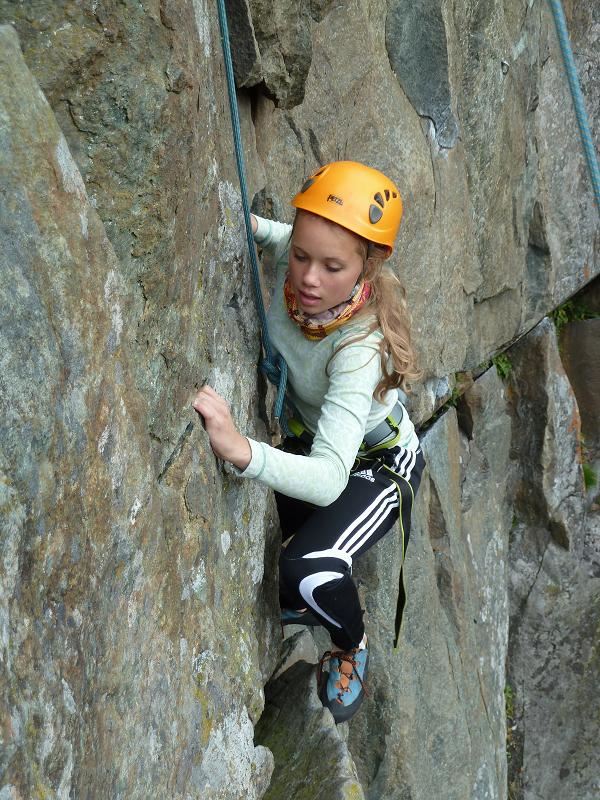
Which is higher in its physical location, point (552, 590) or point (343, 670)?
point (552, 590)

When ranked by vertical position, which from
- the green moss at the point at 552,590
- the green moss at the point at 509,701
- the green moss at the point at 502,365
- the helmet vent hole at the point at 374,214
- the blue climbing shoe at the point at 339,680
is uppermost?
the green moss at the point at 502,365

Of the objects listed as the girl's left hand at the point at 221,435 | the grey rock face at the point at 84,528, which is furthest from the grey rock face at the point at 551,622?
the grey rock face at the point at 84,528

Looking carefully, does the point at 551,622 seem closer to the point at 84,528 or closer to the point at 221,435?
the point at 221,435

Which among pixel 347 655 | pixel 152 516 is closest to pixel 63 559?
pixel 152 516

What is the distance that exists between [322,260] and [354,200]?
236mm

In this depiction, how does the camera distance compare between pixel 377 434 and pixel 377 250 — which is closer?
pixel 377 250

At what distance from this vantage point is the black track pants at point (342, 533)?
3.48 meters

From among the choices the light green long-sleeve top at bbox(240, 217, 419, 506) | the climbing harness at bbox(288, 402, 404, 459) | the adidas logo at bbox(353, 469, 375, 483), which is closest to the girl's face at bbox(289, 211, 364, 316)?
the light green long-sleeve top at bbox(240, 217, 419, 506)

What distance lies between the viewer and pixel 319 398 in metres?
3.40

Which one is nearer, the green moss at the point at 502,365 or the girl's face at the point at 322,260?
the girl's face at the point at 322,260

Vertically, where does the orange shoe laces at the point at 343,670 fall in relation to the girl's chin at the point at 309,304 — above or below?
below

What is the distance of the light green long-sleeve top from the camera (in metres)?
2.88

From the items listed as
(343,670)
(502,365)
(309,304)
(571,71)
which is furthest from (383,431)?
(502,365)

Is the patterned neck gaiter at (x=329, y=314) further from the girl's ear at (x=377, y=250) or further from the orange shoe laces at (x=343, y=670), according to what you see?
the orange shoe laces at (x=343, y=670)
